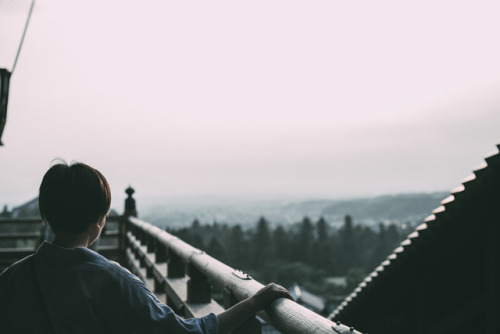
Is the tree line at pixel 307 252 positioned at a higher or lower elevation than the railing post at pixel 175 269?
lower

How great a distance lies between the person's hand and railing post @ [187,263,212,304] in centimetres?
144

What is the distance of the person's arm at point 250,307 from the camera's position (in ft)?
4.82

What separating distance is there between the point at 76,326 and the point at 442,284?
4.22 metres

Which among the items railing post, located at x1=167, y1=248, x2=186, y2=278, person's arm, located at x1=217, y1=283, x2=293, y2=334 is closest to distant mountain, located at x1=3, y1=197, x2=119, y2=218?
railing post, located at x1=167, y1=248, x2=186, y2=278

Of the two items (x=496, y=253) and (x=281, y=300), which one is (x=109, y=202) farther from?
(x=496, y=253)

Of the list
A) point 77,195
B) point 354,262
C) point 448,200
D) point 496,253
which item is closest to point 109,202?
point 77,195

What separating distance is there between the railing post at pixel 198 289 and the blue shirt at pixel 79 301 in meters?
1.57

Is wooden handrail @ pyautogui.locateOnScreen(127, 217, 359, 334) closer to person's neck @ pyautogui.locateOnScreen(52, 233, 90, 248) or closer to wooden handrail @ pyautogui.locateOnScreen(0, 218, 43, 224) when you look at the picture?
person's neck @ pyautogui.locateOnScreen(52, 233, 90, 248)

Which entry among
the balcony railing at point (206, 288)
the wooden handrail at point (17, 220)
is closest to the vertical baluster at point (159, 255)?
the balcony railing at point (206, 288)

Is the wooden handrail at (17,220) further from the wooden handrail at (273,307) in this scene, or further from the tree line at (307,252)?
the tree line at (307,252)

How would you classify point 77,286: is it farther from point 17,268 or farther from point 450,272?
point 450,272

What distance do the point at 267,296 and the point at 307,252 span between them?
9027cm

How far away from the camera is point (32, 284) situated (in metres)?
1.35

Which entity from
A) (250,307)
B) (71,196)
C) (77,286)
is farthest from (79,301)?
(250,307)
